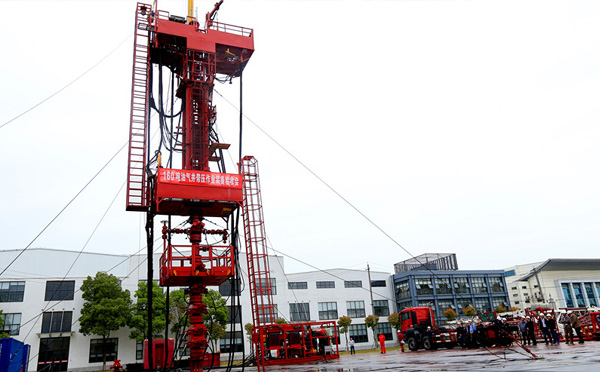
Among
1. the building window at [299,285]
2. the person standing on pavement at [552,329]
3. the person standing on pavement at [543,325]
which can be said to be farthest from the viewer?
the building window at [299,285]

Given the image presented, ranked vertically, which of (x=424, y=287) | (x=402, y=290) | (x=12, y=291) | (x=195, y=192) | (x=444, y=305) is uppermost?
(x=12, y=291)

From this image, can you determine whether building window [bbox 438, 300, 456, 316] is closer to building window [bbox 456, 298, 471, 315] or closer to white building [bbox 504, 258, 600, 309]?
building window [bbox 456, 298, 471, 315]

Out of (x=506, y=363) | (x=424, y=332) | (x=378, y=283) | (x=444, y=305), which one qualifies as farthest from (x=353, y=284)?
(x=506, y=363)

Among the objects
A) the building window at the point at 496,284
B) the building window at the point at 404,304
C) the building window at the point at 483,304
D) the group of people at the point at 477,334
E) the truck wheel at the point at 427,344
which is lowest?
the truck wheel at the point at 427,344

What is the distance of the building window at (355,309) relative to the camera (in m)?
69.4

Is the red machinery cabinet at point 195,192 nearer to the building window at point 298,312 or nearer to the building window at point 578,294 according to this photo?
the building window at point 298,312

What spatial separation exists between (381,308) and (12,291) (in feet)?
178

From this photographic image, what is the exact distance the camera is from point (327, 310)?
223ft

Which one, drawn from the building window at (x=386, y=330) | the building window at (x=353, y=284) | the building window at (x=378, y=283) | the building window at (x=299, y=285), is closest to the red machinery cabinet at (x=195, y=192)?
the building window at (x=299, y=285)

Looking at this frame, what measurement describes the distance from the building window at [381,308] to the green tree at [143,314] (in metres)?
36.5

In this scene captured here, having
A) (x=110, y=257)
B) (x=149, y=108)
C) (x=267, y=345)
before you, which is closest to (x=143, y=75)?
(x=149, y=108)

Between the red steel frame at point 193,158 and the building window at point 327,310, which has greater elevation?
the red steel frame at point 193,158

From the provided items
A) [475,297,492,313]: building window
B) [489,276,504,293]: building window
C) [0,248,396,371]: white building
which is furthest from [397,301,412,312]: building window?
[489,276,504,293]: building window

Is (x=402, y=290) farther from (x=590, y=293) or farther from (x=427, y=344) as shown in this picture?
(x=590, y=293)
